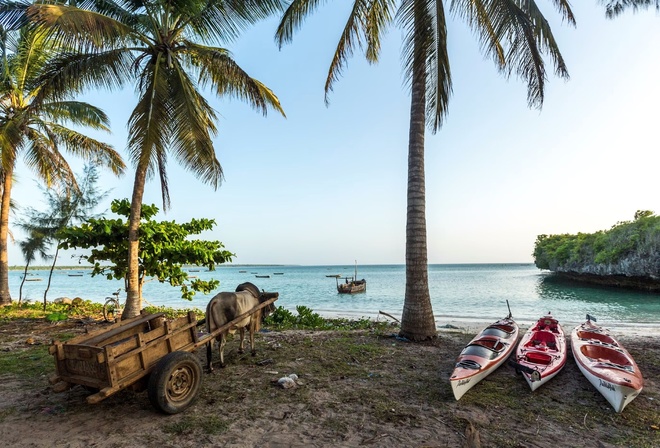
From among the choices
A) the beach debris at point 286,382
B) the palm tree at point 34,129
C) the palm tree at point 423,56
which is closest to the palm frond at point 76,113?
the palm tree at point 34,129

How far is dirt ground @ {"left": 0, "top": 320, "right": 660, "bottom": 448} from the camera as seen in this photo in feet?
12.8

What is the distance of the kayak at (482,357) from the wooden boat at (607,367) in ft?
3.75

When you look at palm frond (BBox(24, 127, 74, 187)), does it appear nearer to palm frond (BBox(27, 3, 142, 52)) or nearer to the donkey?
palm frond (BBox(27, 3, 142, 52))

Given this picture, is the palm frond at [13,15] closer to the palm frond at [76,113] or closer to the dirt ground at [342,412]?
the palm frond at [76,113]

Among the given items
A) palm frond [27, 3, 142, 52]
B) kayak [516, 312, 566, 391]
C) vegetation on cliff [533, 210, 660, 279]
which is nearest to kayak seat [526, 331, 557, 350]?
kayak [516, 312, 566, 391]

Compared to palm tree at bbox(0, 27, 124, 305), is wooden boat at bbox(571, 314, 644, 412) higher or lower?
lower

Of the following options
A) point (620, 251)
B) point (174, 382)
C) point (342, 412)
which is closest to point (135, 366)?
point (174, 382)

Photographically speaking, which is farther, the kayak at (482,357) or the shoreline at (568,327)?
the shoreline at (568,327)

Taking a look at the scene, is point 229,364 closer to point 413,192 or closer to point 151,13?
point 413,192

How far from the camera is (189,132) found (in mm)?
9258

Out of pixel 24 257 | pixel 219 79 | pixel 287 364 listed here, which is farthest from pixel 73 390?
pixel 24 257

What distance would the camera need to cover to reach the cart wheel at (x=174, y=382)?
13.6 feet

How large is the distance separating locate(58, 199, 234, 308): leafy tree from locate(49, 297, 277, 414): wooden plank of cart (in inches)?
257

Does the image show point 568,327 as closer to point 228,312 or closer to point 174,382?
point 228,312
